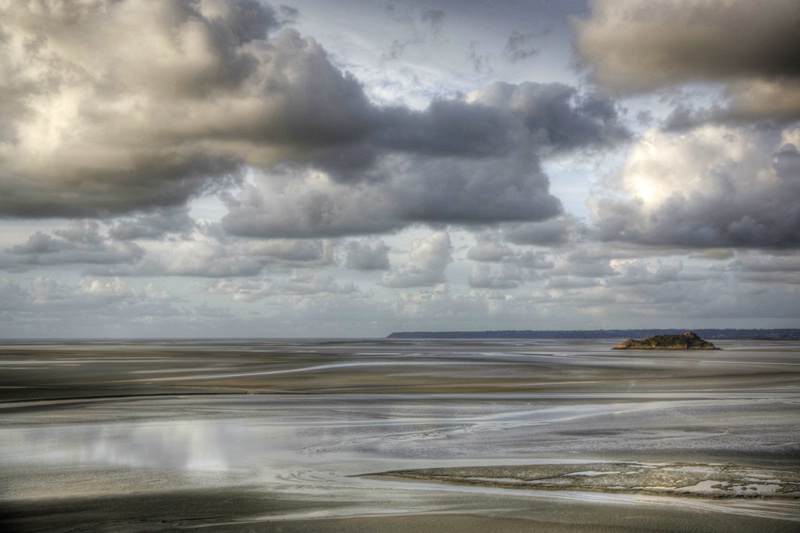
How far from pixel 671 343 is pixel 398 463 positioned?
152801 millimetres

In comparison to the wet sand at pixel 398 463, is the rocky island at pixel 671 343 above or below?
below

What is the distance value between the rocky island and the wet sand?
408 ft

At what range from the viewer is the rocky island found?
146 meters

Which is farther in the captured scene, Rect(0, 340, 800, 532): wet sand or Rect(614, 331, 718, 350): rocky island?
Rect(614, 331, 718, 350): rocky island

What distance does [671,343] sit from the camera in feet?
508

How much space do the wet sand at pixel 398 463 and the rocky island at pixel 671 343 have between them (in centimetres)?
12432

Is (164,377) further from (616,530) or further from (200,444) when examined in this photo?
(616,530)

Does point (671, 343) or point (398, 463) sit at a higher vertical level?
point (398, 463)

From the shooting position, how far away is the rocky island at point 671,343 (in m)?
146

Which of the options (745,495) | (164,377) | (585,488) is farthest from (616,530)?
(164,377)

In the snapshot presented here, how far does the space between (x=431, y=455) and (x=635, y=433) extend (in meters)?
6.99

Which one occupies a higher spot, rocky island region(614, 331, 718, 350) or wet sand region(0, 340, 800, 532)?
wet sand region(0, 340, 800, 532)

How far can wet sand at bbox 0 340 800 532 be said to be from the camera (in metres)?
10.8

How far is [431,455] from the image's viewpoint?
53.5 ft
